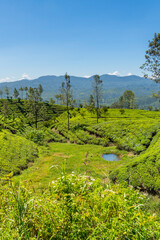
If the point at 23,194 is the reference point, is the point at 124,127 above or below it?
below

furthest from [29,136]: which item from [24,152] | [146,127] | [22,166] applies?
[146,127]

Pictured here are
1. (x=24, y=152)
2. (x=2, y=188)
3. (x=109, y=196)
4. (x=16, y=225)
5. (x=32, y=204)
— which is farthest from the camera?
(x=24, y=152)

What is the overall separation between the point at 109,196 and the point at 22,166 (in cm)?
1840

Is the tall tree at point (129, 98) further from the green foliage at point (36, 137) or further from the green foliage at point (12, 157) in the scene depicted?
the green foliage at point (12, 157)

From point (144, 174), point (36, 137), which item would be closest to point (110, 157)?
point (144, 174)

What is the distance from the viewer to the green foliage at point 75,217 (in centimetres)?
222

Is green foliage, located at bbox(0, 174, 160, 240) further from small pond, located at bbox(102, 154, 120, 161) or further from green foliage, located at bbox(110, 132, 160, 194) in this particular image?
small pond, located at bbox(102, 154, 120, 161)

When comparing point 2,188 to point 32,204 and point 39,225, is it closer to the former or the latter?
point 32,204

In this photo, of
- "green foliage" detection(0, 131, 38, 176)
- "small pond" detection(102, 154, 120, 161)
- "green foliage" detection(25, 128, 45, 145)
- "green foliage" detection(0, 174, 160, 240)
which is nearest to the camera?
"green foliage" detection(0, 174, 160, 240)

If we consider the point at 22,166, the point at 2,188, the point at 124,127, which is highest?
the point at 2,188

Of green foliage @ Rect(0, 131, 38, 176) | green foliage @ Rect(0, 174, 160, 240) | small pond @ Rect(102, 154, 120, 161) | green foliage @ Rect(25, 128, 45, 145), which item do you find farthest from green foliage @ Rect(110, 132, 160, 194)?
green foliage @ Rect(25, 128, 45, 145)

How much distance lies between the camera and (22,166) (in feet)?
60.8

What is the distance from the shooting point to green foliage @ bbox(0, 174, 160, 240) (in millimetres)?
2217

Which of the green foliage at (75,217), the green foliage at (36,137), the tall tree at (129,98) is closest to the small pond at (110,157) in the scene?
the green foliage at (36,137)
